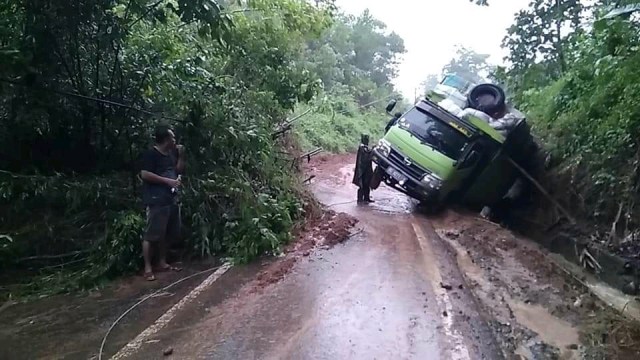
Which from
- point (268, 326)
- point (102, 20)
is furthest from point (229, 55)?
point (268, 326)

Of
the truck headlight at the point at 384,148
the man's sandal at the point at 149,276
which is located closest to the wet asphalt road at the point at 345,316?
the man's sandal at the point at 149,276

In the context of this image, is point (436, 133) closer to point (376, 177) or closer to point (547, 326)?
point (376, 177)

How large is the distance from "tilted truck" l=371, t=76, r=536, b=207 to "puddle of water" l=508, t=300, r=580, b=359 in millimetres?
5057

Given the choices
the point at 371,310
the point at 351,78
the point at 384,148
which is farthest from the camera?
the point at 351,78

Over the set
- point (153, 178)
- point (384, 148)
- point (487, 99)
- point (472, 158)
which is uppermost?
point (487, 99)

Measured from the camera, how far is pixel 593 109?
376 inches

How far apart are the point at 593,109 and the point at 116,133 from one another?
7.60 metres

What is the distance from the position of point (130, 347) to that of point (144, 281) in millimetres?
1803

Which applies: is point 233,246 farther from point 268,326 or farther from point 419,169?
Answer: point 419,169

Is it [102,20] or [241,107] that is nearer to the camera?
[102,20]

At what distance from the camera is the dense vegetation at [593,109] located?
314 inches

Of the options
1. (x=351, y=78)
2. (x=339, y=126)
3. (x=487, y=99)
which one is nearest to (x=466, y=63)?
(x=351, y=78)

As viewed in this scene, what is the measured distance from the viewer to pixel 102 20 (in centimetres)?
698

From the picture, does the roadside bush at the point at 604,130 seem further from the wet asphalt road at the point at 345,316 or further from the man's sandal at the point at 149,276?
the man's sandal at the point at 149,276
